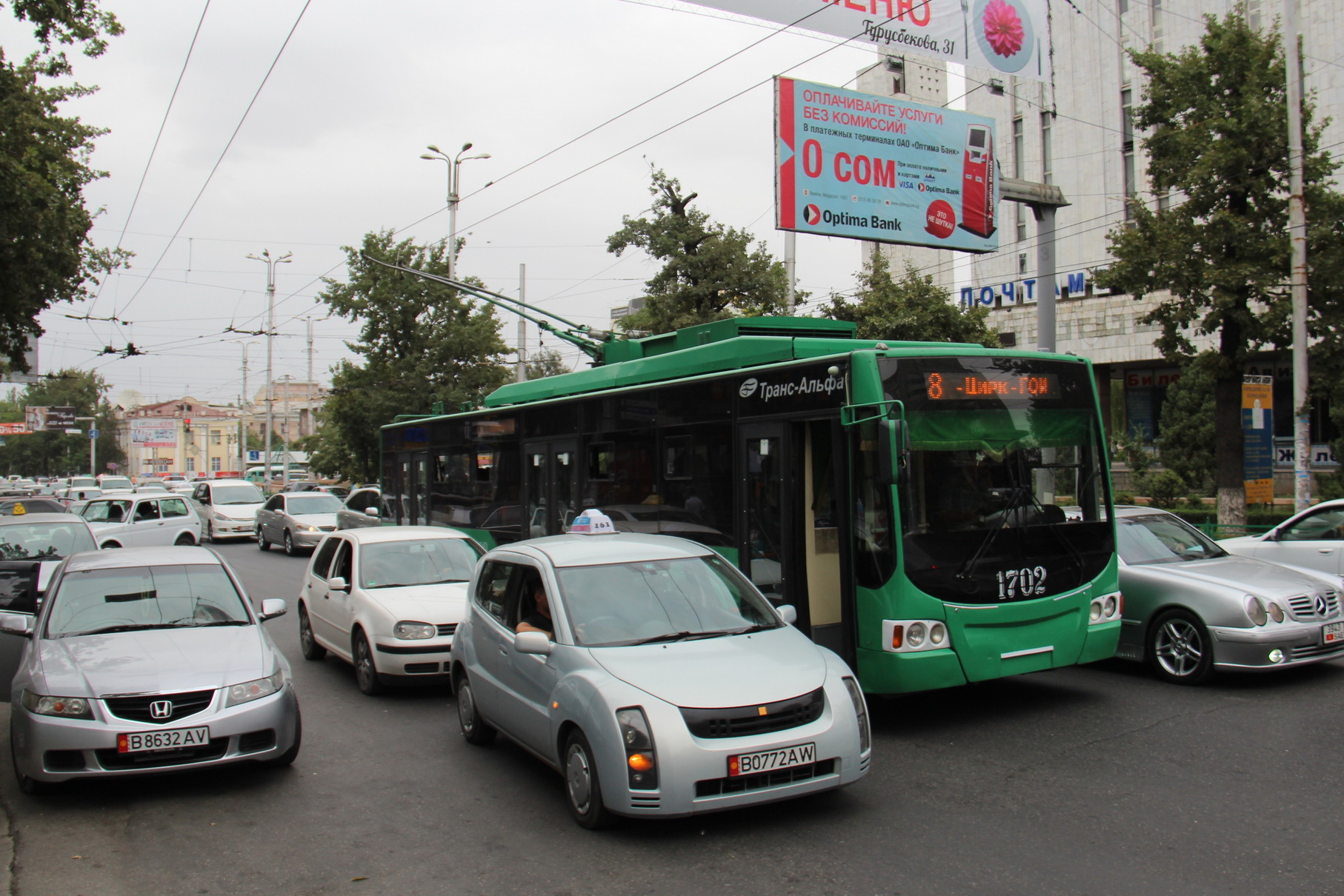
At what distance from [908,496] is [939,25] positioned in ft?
37.0

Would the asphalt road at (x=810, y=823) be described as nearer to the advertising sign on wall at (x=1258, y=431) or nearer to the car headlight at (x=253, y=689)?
the car headlight at (x=253, y=689)

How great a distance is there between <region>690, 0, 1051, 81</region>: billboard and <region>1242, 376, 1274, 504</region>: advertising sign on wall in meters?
6.38

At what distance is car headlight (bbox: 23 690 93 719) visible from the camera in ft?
19.1

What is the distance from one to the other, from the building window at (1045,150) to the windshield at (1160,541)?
102ft

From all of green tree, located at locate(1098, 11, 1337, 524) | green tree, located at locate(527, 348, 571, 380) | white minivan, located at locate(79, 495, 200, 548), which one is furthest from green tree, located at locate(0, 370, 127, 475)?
green tree, located at locate(1098, 11, 1337, 524)

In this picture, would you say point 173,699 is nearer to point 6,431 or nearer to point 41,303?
point 41,303

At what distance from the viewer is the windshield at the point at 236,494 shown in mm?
30766

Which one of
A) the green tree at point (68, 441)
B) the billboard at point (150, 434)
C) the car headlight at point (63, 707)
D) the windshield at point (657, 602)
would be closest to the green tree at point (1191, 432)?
the windshield at point (657, 602)

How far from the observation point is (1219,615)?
332 inches

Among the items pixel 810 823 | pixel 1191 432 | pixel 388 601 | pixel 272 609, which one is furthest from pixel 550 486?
pixel 1191 432

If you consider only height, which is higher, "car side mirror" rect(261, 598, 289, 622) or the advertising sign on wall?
the advertising sign on wall

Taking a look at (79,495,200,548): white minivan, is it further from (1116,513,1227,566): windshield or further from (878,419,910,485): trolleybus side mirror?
(1116,513,1227,566): windshield

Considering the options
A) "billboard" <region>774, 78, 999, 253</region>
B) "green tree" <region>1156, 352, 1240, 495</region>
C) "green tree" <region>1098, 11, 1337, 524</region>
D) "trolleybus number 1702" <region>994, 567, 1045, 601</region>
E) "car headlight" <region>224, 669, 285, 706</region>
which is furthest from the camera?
"green tree" <region>1156, 352, 1240, 495</region>

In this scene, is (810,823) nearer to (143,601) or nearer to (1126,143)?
(143,601)
